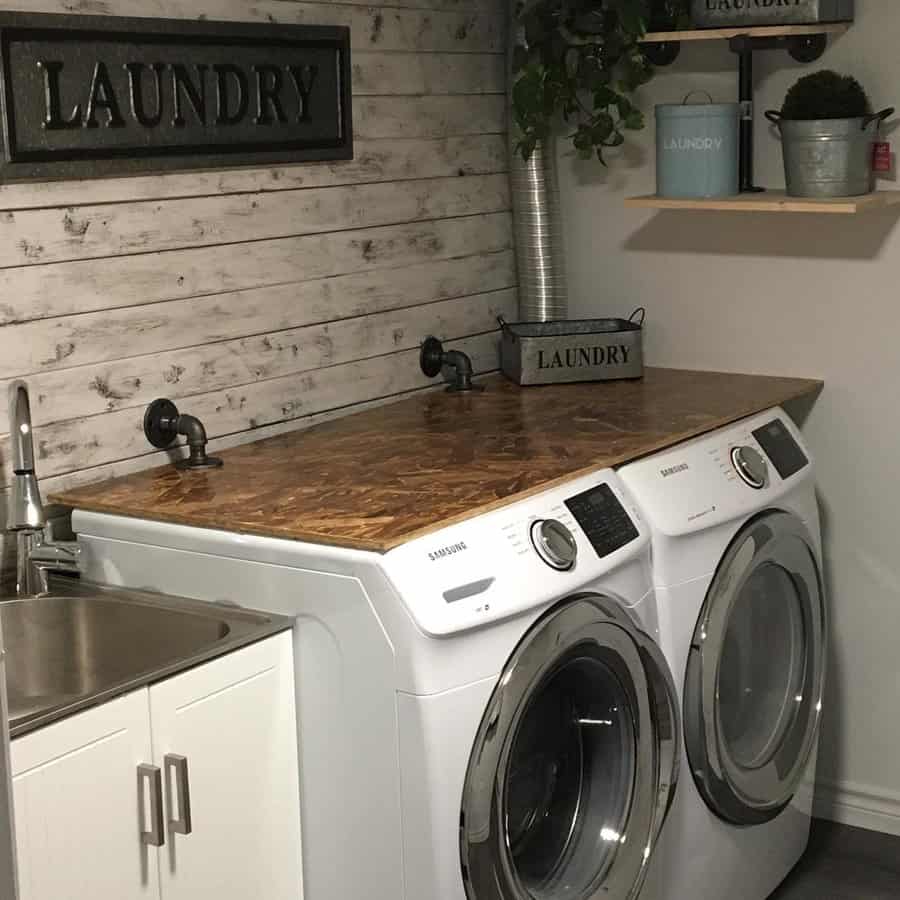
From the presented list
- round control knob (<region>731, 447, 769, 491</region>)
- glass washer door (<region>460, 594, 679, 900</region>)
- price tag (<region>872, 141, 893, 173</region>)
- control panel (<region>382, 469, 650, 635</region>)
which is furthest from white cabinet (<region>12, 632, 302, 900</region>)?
price tag (<region>872, 141, 893, 173</region>)

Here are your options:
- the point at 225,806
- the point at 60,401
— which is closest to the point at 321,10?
the point at 60,401

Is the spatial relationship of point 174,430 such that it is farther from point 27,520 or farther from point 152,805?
point 152,805

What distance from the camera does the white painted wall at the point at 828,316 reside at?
3.28 meters

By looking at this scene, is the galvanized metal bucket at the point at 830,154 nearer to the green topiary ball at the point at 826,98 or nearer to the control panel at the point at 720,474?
the green topiary ball at the point at 826,98

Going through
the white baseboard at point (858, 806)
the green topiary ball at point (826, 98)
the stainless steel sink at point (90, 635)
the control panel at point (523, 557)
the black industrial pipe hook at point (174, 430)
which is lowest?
the white baseboard at point (858, 806)

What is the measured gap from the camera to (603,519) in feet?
8.33

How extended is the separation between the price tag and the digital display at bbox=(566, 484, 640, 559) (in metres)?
1.10

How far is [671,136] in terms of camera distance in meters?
3.29

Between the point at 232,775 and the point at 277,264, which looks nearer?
the point at 232,775

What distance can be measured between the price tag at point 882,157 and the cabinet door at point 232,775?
1.73 meters

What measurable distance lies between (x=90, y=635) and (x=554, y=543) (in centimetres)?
77

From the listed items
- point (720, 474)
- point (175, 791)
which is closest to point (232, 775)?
point (175, 791)

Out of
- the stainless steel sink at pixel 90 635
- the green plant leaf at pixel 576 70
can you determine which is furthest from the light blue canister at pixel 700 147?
the stainless steel sink at pixel 90 635

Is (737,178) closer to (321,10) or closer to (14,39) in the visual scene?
(321,10)
